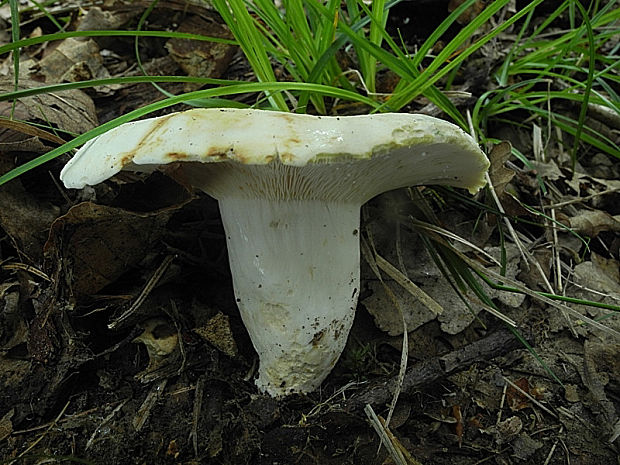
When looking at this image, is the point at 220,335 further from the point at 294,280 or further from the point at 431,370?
the point at 431,370

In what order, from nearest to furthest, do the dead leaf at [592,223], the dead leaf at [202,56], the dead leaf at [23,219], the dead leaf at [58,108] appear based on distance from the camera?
the dead leaf at [23,219] → the dead leaf at [58,108] → the dead leaf at [592,223] → the dead leaf at [202,56]

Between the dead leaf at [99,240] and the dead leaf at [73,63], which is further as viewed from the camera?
the dead leaf at [73,63]

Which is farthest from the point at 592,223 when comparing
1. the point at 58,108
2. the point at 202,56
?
the point at 58,108

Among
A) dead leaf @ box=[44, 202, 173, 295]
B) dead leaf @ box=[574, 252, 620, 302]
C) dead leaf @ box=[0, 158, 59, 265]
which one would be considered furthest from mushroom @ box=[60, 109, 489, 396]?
dead leaf @ box=[574, 252, 620, 302]

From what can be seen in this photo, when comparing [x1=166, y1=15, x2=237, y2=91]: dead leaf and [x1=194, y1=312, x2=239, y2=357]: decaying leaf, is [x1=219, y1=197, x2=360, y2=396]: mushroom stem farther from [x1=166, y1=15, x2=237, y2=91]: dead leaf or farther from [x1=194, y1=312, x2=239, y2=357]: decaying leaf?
[x1=166, y1=15, x2=237, y2=91]: dead leaf

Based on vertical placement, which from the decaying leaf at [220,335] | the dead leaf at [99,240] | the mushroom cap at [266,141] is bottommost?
the decaying leaf at [220,335]

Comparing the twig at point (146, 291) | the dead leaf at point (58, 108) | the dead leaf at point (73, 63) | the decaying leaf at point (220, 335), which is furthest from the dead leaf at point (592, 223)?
the dead leaf at point (73, 63)

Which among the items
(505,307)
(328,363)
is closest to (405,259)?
(505,307)

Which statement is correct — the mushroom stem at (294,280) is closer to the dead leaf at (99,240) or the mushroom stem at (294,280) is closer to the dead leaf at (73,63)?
the dead leaf at (99,240)

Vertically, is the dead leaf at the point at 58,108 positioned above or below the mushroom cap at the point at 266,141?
below
